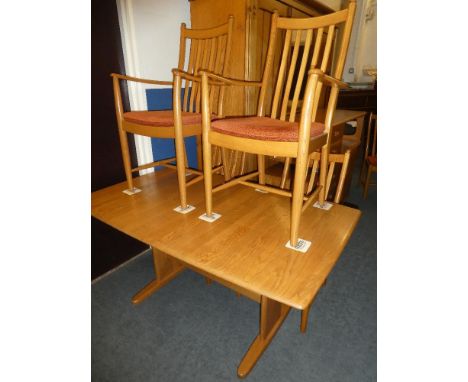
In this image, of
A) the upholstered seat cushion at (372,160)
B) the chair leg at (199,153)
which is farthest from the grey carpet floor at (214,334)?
the upholstered seat cushion at (372,160)

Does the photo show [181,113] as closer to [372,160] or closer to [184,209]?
[184,209]

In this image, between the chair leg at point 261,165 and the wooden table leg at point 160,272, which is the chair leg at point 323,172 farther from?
the wooden table leg at point 160,272

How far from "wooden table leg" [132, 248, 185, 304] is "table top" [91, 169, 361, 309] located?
1.12ft

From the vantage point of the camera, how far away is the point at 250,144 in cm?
99

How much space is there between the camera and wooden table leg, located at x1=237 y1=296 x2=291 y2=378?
1.10 m

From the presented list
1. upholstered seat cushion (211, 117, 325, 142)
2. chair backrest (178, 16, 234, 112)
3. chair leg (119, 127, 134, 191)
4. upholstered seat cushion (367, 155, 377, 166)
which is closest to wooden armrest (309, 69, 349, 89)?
upholstered seat cushion (211, 117, 325, 142)

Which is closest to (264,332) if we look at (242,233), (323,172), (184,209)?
(242,233)

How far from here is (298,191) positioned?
36.3 inches

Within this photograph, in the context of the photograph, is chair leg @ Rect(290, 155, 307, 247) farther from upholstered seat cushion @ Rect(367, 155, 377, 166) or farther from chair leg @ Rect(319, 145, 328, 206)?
upholstered seat cushion @ Rect(367, 155, 377, 166)

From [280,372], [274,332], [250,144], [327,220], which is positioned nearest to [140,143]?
[250,144]

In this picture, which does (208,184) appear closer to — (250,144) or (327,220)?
(250,144)

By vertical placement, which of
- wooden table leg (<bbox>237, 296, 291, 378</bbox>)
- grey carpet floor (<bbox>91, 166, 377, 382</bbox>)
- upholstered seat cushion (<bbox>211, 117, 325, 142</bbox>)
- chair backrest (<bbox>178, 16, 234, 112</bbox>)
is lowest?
grey carpet floor (<bbox>91, 166, 377, 382</bbox>)

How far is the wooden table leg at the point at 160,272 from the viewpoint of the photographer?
1475 mm

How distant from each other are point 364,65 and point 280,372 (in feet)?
16.1
